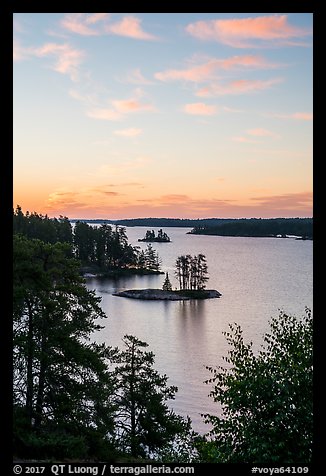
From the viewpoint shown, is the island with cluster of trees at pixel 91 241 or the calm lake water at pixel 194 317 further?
the calm lake water at pixel 194 317

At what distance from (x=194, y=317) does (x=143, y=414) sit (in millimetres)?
11325

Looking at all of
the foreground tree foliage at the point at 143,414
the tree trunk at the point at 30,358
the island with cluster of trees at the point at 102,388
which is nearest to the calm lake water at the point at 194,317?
the foreground tree foliage at the point at 143,414

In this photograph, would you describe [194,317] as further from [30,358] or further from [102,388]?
[30,358]

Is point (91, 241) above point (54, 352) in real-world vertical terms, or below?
above

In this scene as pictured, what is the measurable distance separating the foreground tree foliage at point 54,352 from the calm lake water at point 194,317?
11.0 feet

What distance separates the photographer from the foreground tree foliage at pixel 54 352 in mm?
4758

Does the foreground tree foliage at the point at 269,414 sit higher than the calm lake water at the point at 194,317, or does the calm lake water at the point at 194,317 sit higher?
the foreground tree foliage at the point at 269,414

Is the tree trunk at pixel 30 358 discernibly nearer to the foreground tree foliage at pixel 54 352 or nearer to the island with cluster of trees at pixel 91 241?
the foreground tree foliage at pixel 54 352

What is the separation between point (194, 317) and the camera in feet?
58.1

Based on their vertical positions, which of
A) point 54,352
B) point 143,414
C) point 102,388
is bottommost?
point 143,414

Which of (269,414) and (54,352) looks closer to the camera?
(269,414)

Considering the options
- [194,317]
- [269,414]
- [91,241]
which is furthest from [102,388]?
[194,317]
